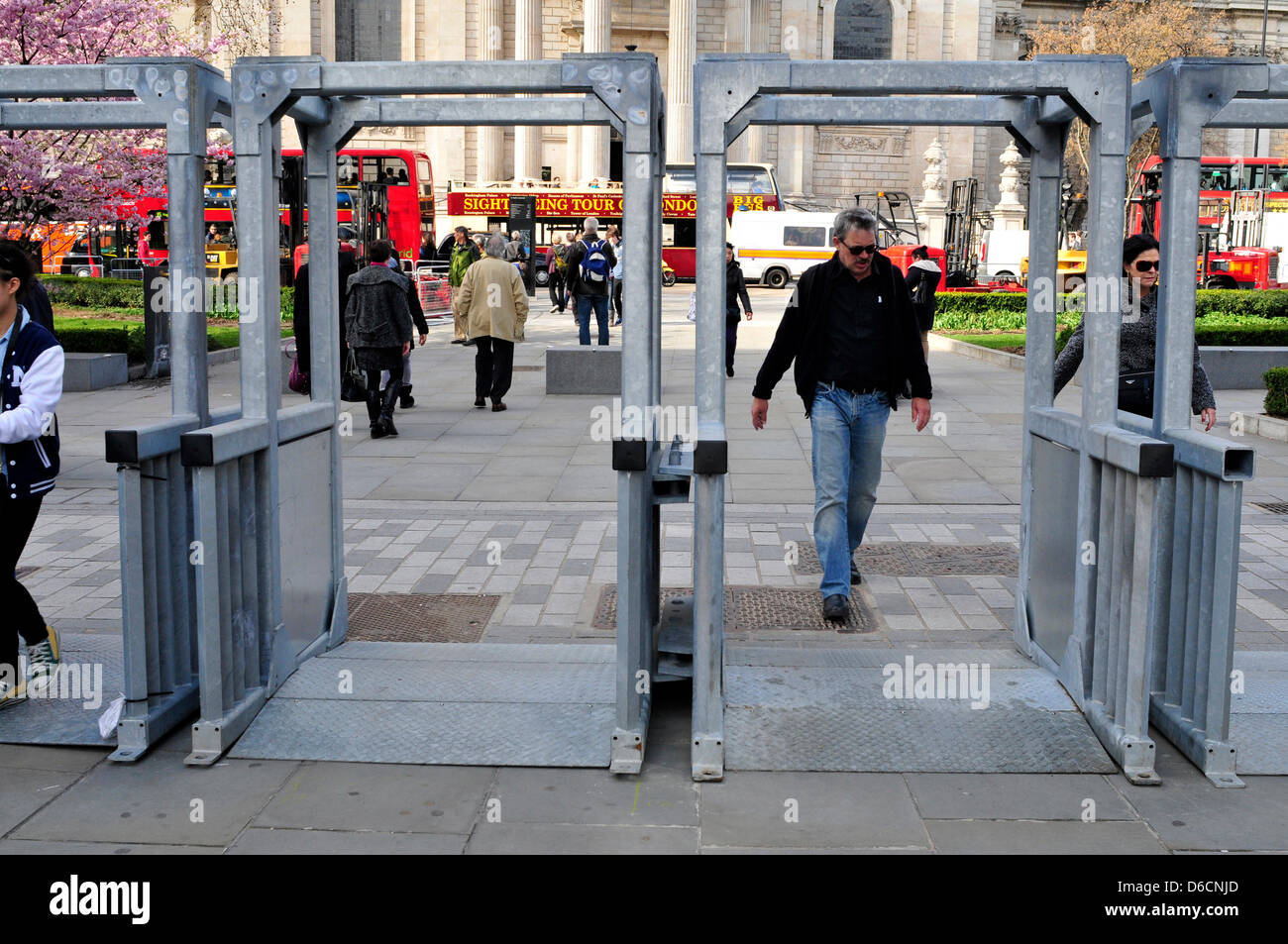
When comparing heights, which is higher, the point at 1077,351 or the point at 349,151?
the point at 349,151

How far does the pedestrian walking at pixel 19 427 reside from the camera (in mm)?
4887

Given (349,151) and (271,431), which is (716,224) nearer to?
(271,431)

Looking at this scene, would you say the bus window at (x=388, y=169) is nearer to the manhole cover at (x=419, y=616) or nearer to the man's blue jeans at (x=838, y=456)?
the manhole cover at (x=419, y=616)

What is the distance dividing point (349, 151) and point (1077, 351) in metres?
36.1

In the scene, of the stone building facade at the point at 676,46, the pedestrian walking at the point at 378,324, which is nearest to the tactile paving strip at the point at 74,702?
the pedestrian walking at the point at 378,324

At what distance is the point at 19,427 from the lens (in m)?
4.79

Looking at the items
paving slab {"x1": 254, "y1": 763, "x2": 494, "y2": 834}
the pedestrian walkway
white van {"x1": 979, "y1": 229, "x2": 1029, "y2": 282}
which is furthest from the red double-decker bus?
paving slab {"x1": 254, "y1": 763, "x2": 494, "y2": 834}

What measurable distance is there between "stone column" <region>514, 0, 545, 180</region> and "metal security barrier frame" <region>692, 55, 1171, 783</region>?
155 feet

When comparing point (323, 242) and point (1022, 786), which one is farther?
point (323, 242)

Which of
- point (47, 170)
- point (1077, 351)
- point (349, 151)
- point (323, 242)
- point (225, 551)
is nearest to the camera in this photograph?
point (225, 551)

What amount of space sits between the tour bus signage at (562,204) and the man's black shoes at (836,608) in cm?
3625

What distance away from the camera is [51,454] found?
511cm

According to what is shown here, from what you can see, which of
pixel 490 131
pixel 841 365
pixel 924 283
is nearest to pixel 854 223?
pixel 841 365

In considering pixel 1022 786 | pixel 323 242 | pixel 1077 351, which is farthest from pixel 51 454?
pixel 1077 351
